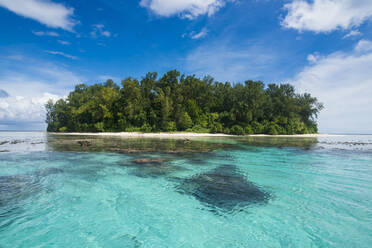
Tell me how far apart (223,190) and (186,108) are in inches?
2333

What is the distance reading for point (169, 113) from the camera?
58594 mm

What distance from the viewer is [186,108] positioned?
66.0m

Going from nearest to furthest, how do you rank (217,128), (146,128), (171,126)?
(171,126) → (146,128) → (217,128)

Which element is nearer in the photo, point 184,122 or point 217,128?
point 184,122

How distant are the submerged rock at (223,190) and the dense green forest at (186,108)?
161 ft

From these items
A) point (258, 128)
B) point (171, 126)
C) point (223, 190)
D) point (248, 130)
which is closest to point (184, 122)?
point (171, 126)

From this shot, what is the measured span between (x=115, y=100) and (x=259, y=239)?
2573 inches

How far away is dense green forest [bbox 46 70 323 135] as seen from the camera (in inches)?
2388

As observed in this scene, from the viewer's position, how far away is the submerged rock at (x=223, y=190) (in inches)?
246

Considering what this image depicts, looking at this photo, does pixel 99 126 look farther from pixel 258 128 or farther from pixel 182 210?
pixel 182 210

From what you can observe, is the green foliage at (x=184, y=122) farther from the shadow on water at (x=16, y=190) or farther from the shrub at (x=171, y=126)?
the shadow on water at (x=16, y=190)

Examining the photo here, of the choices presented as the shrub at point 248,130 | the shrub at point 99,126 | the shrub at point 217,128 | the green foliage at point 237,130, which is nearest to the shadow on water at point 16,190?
the shrub at point 217,128

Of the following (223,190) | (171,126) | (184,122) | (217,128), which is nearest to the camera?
(223,190)

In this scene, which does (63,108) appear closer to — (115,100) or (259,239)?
(115,100)
